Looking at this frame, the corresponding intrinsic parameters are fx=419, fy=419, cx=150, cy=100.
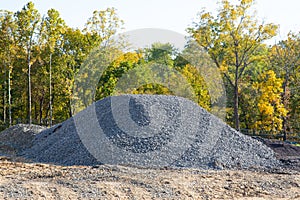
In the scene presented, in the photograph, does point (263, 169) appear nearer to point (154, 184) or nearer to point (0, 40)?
point (154, 184)

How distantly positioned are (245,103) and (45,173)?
677 inches

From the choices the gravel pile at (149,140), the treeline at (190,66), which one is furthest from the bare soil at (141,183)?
the treeline at (190,66)

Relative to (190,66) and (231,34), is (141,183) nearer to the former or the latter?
(231,34)

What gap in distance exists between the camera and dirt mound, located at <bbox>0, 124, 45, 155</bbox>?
1414cm

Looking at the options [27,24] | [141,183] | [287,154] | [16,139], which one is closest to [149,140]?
[141,183]

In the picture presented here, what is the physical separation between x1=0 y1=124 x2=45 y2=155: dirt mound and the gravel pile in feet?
2.80

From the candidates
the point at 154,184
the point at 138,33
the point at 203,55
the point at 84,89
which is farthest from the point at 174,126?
the point at 138,33

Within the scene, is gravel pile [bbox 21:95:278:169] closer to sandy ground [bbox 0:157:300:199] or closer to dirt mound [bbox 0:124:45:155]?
dirt mound [bbox 0:124:45:155]

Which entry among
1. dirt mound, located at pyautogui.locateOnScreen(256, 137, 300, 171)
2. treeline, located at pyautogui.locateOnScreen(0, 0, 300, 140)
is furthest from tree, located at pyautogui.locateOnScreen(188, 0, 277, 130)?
dirt mound, located at pyautogui.locateOnScreen(256, 137, 300, 171)

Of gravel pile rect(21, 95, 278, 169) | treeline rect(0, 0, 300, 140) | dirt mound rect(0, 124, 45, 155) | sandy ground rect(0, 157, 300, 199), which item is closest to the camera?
sandy ground rect(0, 157, 300, 199)

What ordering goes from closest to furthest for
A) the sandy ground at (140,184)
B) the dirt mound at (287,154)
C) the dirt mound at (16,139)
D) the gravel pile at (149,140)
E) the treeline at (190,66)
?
A: the sandy ground at (140,184) → the gravel pile at (149,140) → the dirt mound at (287,154) → the dirt mound at (16,139) → the treeline at (190,66)

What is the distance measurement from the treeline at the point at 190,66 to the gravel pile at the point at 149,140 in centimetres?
659

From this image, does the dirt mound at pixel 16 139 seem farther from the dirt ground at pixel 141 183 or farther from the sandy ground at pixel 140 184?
the sandy ground at pixel 140 184

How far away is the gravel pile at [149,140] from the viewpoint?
10703 mm
